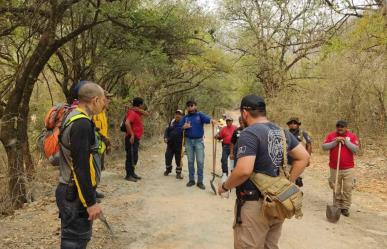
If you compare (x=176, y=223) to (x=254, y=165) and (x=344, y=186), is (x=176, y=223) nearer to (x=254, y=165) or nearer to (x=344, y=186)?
(x=344, y=186)

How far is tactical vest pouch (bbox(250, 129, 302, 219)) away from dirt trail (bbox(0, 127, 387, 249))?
2.70 metres

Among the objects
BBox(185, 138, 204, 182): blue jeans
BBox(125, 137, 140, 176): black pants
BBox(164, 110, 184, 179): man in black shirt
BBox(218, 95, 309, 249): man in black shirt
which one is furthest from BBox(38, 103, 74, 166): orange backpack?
BBox(164, 110, 184, 179): man in black shirt

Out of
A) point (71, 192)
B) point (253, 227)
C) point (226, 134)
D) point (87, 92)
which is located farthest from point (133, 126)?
point (253, 227)

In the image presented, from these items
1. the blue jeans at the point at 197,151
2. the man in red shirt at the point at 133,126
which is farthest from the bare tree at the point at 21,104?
the blue jeans at the point at 197,151

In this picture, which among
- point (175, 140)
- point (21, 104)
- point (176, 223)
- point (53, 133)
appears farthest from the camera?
point (175, 140)

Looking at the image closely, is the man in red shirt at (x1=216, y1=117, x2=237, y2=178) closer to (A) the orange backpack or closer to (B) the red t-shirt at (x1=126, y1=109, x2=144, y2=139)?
(B) the red t-shirt at (x1=126, y1=109, x2=144, y2=139)

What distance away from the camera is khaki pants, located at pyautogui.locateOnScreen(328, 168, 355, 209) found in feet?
27.3

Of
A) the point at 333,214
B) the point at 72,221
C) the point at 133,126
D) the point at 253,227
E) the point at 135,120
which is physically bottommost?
the point at 333,214

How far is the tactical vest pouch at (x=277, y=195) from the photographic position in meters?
3.54

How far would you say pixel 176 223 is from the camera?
716 centimetres

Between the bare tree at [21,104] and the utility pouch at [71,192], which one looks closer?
the utility pouch at [71,192]

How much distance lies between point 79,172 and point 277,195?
1.64 meters

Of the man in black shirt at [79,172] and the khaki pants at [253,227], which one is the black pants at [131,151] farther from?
the khaki pants at [253,227]

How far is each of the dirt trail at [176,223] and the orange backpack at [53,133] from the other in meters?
2.21
